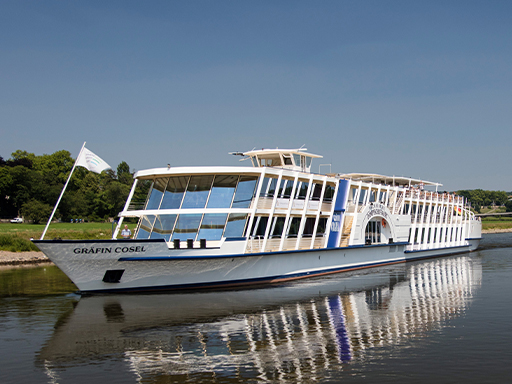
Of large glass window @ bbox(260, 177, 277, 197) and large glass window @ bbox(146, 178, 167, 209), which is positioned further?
large glass window @ bbox(260, 177, 277, 197)

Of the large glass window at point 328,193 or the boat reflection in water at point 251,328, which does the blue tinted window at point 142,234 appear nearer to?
the boat reflection in water at point 251,328

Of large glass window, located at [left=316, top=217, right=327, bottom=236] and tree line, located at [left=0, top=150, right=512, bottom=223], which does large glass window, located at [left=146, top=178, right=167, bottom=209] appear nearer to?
large glass window, located at [left=316, top=217, right=327, bottom=236]

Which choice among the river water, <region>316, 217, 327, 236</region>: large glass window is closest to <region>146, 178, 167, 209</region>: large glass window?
the river water

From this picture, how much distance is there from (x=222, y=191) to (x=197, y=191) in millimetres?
1164

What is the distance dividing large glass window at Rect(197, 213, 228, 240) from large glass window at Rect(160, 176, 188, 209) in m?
1.57

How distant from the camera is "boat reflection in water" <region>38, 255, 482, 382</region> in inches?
449

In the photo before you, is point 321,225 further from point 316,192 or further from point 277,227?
point 277,227

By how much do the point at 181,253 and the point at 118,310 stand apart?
3816 millimetres

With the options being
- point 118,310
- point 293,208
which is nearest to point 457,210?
point 293,208

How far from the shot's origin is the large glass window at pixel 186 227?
70.2ft

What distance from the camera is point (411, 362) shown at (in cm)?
1138

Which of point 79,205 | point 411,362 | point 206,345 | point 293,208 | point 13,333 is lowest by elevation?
point 79,205

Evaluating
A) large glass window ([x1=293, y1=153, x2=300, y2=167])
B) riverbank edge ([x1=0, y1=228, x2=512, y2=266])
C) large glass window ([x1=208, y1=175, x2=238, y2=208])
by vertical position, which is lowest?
riverbank edge ([x1=0, y1=228, x2=512, y2=266])

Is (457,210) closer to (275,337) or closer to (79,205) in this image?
(275,337)
